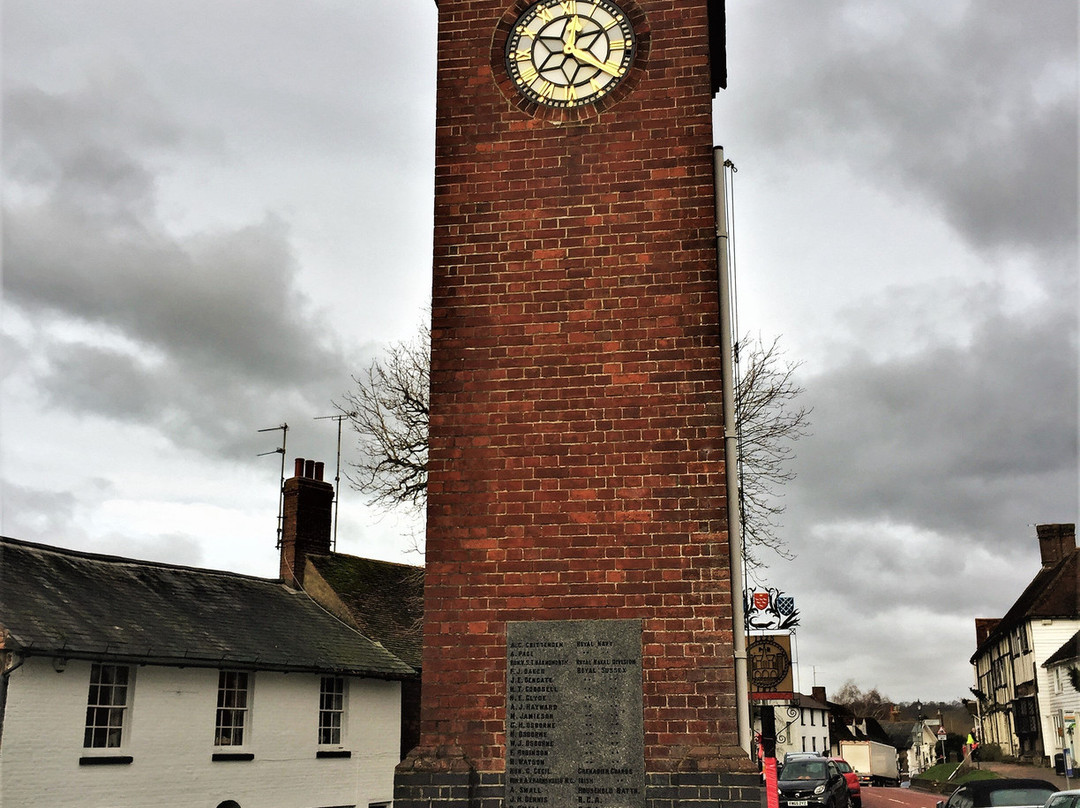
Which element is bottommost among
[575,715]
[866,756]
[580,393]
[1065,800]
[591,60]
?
[866,756]

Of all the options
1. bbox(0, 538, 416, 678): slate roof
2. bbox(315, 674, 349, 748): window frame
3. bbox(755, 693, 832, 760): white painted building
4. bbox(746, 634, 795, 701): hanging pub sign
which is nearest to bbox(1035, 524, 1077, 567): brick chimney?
bbox(755, 693, 832, 760): white painted building

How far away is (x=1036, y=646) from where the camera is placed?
147 ft

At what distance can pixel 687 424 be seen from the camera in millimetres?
9258

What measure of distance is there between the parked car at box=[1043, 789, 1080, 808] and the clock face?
10074mm

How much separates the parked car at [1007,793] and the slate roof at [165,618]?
1260 centimetres

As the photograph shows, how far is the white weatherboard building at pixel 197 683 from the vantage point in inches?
658

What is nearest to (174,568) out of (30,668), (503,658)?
(30,668)

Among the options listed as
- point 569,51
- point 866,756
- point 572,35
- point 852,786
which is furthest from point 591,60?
point 866,756

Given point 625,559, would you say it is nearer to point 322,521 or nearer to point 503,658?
point 503,658

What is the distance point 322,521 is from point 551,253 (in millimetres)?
18755

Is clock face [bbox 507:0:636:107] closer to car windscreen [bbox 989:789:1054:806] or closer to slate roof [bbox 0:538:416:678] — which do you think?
car windscreen [bbox 989:789:1054:806]

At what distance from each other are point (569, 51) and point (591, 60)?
10.9 inches

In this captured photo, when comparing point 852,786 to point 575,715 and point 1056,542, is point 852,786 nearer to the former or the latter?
point 575,715

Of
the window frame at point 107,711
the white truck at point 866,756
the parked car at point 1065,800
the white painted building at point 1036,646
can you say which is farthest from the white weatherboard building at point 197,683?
the white truck at point 866,756
